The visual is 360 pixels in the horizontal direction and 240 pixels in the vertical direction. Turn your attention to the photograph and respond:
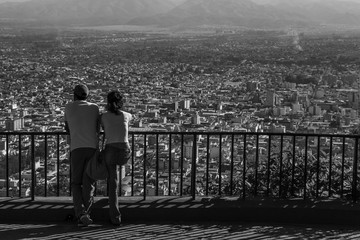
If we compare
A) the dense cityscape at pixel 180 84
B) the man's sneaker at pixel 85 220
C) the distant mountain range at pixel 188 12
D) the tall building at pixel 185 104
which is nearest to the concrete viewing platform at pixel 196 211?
the man's sneaker at pixel 85 220

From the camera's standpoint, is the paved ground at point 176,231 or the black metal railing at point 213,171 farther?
the black metal railing at point 213,171

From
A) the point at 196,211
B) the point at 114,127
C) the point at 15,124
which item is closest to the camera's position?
the point at 114,127

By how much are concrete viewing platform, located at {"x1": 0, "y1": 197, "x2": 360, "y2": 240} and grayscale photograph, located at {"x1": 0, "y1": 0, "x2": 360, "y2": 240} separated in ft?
0.05

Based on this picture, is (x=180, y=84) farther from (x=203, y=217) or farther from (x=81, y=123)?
(x=81, y=123)

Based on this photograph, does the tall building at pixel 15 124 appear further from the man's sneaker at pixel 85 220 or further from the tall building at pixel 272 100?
the tall building at pixel 272 100

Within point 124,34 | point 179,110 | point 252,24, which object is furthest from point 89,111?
point 252,24

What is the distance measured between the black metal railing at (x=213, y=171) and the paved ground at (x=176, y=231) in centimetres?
56

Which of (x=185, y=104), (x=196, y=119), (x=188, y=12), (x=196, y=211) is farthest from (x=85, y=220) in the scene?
(x=188, y=12)

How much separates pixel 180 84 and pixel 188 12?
2447cm

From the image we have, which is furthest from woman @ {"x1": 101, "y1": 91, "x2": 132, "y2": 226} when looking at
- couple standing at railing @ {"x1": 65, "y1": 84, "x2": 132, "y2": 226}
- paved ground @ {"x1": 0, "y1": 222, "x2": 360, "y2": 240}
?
paved ground @ {"x1": 0, "y1": 222, "x2": 360, "y2": 240}

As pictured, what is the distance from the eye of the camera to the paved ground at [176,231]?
7281 mm

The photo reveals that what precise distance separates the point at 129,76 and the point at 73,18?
21.5 metres

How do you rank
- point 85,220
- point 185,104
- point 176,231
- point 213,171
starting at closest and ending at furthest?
point 85,220 → point 176,231 → point 213,171 → point 185,104

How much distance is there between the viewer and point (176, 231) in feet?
24.7
